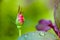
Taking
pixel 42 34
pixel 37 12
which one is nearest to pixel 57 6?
pixel 42 34

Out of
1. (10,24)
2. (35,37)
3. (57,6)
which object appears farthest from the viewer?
(10,24)

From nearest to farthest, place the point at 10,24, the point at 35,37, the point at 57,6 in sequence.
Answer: the point at 35,37, the point at 57,6, the point at 10,24

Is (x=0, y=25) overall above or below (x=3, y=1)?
below

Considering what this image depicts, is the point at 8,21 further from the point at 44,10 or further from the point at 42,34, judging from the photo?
the point at 42,34

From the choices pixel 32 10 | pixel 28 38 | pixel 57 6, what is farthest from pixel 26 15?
pixel 28 38

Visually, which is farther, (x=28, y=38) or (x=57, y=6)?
(x=57, y=6)

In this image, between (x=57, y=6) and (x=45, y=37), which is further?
(x=57, y=6)

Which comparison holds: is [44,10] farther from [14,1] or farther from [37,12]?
[14,1]

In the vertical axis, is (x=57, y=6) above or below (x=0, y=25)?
above
